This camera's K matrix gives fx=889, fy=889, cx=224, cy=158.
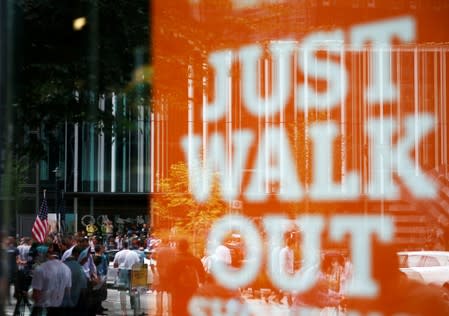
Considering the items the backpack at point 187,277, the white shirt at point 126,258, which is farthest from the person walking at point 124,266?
the backpack at point 187,277

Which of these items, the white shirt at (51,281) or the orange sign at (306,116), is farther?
the orange sign at (306,116)

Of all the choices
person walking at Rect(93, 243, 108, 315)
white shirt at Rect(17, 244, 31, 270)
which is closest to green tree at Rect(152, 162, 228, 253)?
person walking at Rect(93, 243, 108, 315)

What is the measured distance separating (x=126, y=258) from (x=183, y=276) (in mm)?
359

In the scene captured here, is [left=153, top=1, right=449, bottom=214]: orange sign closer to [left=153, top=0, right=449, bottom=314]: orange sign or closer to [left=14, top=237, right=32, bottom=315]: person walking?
[left=153, top=0, right=449, bottom=314]: orange sign

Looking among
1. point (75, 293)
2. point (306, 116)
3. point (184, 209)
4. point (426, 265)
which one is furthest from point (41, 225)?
point (426, 265)

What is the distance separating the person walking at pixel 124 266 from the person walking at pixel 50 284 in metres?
0.26

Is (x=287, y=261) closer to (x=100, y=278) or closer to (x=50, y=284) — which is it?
(x=100, y=278)

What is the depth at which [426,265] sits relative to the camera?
480cm

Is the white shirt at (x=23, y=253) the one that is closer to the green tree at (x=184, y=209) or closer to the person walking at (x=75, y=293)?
the person walking at (x=75, y=293)

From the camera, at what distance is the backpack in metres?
4.75

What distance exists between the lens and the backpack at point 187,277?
15.6 ft

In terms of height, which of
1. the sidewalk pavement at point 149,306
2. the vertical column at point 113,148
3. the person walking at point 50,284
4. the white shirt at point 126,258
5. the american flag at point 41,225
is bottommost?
the sidewalk pavement at point 149,306

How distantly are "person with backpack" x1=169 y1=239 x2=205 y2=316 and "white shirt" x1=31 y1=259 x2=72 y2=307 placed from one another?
0.57 meters

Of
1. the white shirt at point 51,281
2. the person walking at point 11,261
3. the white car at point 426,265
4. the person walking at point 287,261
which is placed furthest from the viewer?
the person walking at point 287,261
